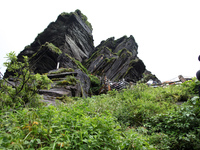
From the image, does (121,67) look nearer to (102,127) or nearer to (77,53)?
(77,53)

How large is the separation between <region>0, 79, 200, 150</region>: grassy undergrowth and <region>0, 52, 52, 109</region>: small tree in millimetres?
472

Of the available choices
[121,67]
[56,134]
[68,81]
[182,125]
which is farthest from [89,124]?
[121,67]

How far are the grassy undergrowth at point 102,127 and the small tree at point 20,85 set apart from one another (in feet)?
1.55

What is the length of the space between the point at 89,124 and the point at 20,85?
268 cm

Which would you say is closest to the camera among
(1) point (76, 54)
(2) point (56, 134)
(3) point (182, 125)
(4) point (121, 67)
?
(2) point (56, 134)

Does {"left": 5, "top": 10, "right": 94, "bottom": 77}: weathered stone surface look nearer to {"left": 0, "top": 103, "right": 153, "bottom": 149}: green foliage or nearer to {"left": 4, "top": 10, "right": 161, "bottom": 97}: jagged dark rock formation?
{"left": 4, "top": 10, "right": 161, "bottom": 97}: jagged dark rock formation

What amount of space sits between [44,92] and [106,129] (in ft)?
17.6

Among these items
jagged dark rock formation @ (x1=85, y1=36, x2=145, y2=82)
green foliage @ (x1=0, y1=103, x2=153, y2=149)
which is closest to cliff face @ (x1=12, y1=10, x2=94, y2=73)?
jagged dark rock formation @ (x1=85, y1=36, x2=145, y2=82)

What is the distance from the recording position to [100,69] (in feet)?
78.1

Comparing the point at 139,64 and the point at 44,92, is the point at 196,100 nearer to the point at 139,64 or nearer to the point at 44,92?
the point at 44,92

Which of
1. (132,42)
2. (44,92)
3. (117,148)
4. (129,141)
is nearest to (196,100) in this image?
(129,141)

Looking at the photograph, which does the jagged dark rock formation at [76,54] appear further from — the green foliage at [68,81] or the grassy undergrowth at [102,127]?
the grassy undergrowth at [102,127]

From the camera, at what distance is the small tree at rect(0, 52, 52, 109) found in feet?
10.4

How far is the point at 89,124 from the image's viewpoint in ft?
6.74
